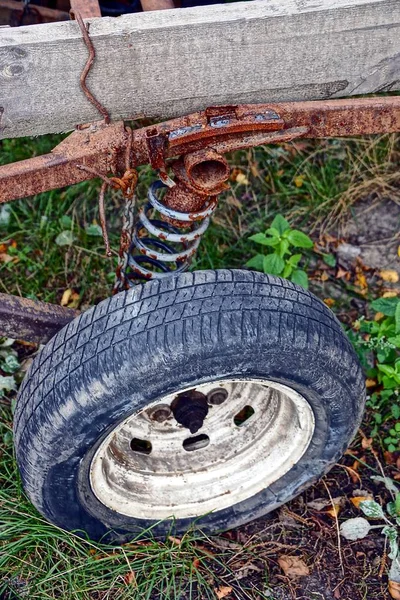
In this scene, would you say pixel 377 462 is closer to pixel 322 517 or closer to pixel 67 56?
pixel 322 517

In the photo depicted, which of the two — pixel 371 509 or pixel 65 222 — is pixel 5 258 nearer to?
pixel 65 222

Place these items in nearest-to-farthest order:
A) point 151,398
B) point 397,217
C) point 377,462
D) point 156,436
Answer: point 151,398
point 156,436
point 377,462
point 397,217

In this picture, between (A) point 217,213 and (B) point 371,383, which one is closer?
(B) point 371,383

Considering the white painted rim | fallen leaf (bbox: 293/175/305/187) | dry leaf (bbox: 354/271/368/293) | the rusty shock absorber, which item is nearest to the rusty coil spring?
the rusty shock absorber

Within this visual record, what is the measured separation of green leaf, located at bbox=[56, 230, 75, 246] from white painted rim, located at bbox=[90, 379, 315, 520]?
4.06ft

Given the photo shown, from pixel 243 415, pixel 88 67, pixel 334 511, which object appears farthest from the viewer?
pixel 243 415

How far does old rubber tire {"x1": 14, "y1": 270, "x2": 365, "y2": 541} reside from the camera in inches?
82.1

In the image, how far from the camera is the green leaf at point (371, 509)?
2736 mm

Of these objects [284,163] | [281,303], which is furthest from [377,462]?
[284,163]

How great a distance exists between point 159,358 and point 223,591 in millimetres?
1086

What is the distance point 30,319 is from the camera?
2.47 m

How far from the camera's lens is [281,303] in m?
2.21

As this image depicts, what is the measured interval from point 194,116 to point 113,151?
0.25 m

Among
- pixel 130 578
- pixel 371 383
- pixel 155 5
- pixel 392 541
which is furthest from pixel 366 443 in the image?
pixel 155 5
